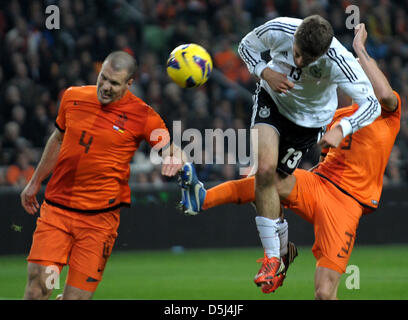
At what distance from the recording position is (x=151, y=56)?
49.5 ft

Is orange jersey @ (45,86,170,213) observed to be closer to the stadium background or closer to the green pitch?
the green pitch

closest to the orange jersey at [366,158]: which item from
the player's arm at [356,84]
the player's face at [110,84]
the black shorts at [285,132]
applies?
the black shorts at [285,132]

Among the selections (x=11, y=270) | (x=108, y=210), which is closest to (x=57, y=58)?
(x=11, y=270)

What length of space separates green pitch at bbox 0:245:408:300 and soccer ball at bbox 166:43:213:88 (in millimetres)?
3327

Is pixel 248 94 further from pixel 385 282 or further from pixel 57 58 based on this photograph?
pixel 385 282

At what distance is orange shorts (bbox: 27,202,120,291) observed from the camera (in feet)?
20.7

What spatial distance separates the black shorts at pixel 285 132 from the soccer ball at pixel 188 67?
570 millimetres

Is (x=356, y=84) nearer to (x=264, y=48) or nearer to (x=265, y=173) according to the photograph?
(x=264, y=48)

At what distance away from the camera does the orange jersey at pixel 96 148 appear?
21.4ft

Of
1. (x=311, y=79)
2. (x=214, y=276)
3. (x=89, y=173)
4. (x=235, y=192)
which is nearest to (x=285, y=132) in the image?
(x=311, y=79)

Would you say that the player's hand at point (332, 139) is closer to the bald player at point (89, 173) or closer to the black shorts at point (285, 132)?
the black shorts at point (285, 132)

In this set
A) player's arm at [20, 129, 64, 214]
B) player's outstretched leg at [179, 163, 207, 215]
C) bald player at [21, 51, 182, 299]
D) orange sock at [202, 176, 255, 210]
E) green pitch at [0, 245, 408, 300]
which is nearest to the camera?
bald player at [21, 51, 182, 299]

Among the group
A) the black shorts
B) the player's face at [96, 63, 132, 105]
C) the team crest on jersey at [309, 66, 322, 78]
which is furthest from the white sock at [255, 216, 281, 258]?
the player's face at [96, 63, 132, 105]

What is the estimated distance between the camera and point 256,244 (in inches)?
536
